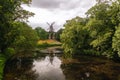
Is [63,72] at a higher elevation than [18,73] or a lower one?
lower

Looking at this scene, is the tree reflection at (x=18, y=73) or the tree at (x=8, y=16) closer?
the tree reflection at (x=18, y=73)

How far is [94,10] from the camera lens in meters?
50.0

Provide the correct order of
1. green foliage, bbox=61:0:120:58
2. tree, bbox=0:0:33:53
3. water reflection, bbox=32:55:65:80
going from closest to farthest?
1. water reflection, bbox=32:55:65:80
2. tree, bbox=0:0:33:53
3. green foliage, bbox=61:0:120:58

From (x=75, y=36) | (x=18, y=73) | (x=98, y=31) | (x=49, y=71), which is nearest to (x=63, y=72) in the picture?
(x=49, y=71)

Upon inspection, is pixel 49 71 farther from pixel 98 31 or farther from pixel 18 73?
pixel 98 31

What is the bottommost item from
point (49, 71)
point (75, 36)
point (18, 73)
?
point (49, 71)

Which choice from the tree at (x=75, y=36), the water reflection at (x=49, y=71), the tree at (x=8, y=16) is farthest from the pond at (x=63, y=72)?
the tree at (x=75, y=36)

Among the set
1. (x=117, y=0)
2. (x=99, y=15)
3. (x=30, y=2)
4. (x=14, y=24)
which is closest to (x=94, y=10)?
(x=99, y=15)

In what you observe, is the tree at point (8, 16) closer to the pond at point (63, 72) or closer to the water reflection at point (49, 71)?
the pond at point (63, 72)

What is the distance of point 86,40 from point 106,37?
1506 centimetres

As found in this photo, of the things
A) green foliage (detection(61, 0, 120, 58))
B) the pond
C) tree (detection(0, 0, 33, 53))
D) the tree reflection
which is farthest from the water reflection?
green foliage (detection(61, 0, 120, 58))

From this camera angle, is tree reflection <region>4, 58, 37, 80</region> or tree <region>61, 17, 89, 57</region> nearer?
tree reflection <region>4, 58, 37, 80</region>

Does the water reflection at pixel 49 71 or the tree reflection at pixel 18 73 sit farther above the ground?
the tree reflection at pixel 18 73

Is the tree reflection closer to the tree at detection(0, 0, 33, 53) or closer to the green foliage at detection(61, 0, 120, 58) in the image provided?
the tree at detection(0, 0, 33, 53)
